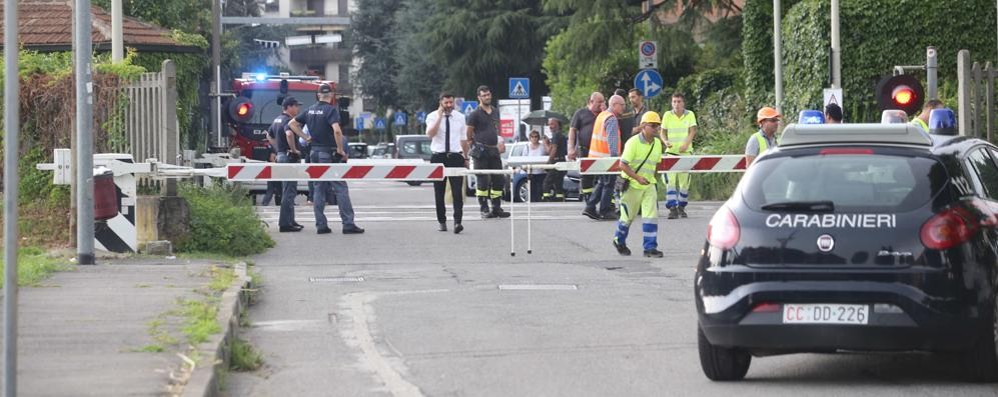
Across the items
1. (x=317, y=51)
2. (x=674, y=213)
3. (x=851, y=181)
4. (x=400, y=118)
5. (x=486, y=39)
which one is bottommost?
(x=674, y=213)

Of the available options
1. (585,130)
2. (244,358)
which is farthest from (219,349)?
(585,130)

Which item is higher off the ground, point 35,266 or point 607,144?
point 607,144

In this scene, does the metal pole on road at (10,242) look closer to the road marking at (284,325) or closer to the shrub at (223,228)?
the road marking at (284,325)

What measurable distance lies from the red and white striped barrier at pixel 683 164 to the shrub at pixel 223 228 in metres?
3.43

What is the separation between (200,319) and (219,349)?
1322mm

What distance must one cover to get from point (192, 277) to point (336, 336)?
9.27 feet

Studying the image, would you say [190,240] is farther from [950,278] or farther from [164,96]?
[950,278]

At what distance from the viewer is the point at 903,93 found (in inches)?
767

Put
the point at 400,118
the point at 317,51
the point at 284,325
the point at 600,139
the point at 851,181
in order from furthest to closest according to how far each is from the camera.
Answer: the point at 317,51
the point at 400,118
the point at 600,139
the point at 284,325
the point at 851,181

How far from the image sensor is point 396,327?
38.9ft

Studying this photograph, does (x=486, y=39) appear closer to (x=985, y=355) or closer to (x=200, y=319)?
(x=200, y=319)

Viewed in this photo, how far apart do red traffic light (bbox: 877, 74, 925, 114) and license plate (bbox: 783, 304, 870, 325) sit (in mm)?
10960

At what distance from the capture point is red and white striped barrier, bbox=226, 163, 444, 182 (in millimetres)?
17938

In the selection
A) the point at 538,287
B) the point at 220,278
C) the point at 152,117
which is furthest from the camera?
the point at 152,117
